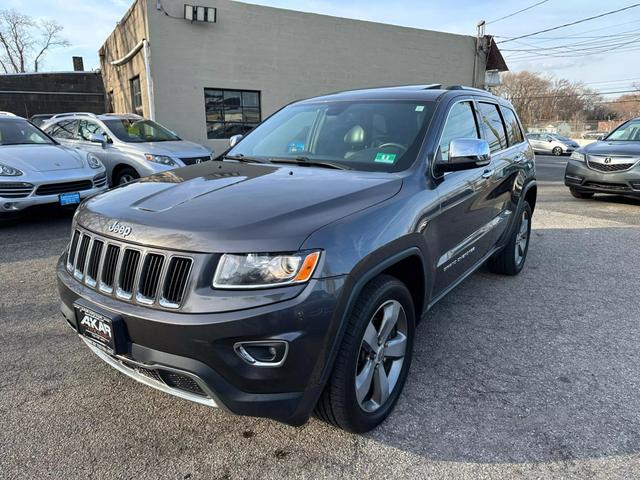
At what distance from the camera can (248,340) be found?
1.90 metres

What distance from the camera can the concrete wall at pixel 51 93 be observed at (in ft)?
62.8

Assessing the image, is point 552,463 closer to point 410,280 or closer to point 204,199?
point 410,280

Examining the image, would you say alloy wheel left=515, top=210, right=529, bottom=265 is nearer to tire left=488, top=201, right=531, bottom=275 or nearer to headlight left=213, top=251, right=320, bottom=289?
tire left=488, top=201, right=531, bottom=275

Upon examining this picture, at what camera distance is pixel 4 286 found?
4391mm

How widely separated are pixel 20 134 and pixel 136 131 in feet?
6.28

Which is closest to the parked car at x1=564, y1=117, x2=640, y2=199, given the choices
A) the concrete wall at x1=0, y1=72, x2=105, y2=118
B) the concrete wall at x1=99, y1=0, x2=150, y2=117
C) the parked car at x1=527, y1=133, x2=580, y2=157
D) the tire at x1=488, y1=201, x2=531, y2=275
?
the tire at x1=488, y1=201, x2=531, y2=275

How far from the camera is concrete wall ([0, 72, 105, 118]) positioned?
62.8 ft

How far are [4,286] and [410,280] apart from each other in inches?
150

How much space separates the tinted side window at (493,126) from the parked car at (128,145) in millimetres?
5177

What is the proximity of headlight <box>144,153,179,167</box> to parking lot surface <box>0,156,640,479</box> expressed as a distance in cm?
394

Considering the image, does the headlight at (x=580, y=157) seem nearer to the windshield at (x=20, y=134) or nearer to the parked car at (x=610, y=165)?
the parked car at (x=610, y=165)

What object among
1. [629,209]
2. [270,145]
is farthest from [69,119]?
[629,209]

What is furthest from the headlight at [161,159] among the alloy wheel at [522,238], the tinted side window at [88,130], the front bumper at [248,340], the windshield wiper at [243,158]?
the front bumper at [248,340]

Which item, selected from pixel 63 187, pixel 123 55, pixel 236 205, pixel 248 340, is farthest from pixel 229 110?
pixel 248 340
